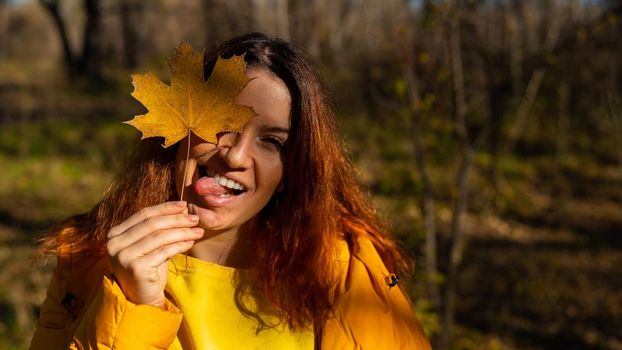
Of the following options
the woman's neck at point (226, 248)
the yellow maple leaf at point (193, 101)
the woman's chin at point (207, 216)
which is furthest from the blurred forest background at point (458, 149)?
the woman's neck at point (226, 248)

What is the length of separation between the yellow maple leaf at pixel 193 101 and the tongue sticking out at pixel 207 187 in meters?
0.12

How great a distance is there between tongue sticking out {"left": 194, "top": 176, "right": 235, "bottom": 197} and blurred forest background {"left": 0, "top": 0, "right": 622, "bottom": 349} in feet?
0.91

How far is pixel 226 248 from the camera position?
1597 mm

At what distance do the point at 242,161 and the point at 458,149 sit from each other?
145 inches

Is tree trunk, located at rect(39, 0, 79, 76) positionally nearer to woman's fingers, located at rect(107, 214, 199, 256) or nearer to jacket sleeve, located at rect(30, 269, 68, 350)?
jacket sleeve, located at rect(30, 269, 68, 350)

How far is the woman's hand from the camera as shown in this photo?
1252mm

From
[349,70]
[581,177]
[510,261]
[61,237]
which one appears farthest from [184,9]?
[61,237]

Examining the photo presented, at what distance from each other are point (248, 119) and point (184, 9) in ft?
45.0

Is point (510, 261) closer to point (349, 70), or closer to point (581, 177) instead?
point (581, 177)

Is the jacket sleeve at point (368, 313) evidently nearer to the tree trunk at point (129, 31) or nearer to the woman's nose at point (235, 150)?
the woman's nose at point (235, 150)

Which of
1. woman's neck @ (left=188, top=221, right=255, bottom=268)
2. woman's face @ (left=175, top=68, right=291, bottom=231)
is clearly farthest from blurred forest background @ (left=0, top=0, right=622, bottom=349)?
woman's neck @ (left=188, top=221, right=255, bottom=268)

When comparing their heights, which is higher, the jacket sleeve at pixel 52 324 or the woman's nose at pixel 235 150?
the woman's nose at pixel 235 150

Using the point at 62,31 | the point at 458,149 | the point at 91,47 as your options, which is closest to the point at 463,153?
the point at 458,149

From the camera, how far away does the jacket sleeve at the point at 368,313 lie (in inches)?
56.2
